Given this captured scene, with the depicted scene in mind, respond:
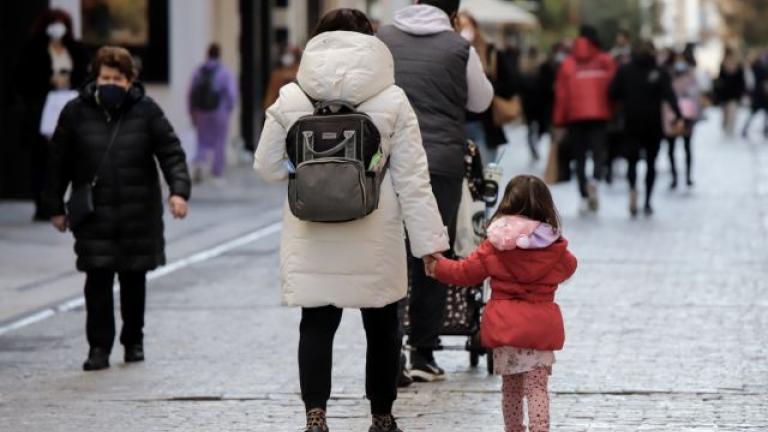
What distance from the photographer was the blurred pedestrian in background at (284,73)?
2473 centimetres

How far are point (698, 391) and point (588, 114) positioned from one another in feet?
33.9

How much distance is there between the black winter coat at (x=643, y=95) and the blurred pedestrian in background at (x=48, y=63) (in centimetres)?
520

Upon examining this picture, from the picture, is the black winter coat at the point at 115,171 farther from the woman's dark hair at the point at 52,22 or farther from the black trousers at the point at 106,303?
the woman's dark hair at the point at 52,22

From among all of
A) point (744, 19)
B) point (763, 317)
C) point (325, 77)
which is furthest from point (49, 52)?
point (744, 19)

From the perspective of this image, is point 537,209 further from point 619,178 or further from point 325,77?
point 619,178

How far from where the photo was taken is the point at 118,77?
31.1ft

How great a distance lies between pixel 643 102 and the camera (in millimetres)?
18297

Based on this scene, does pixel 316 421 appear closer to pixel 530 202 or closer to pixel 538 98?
pixel 530 202

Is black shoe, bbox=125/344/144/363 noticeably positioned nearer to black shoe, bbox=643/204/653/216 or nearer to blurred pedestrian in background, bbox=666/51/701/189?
black shoe, bbox=643/204/653/216

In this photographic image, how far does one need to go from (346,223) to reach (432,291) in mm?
1724

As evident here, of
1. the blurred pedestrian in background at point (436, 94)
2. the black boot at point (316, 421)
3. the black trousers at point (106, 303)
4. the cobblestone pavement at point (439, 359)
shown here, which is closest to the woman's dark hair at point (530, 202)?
the black boot at point (316, 421)

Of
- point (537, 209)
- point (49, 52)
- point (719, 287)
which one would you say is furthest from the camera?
point (49, 52)

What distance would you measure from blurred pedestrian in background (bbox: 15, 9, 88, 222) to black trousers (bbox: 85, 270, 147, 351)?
769 centimetres

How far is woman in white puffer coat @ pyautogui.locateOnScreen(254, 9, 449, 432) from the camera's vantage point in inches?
274
